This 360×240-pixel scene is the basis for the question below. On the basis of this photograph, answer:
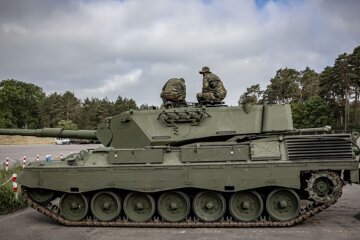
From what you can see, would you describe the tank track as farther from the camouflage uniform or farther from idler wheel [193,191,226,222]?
the camouflage uniform

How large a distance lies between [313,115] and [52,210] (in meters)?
49.8

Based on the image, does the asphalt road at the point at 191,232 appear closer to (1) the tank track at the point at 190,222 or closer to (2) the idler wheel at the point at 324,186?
(1) the tank track at the point at 190,222

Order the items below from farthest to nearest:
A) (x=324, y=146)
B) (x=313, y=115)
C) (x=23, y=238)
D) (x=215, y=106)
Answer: (x=313, y=115), (x=215, y=106), (x=324, y=146), (x=23, y=238)

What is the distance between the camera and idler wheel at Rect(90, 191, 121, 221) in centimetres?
1084

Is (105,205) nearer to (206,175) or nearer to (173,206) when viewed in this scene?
(173,206)

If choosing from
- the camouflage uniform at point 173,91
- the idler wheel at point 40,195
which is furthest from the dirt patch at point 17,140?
the camouflage uniform at point 173,91

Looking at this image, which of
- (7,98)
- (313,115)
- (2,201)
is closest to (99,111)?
(7,98)

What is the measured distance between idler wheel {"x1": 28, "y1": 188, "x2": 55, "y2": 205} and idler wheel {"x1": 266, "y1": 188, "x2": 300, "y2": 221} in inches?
231

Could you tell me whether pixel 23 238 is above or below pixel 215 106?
below

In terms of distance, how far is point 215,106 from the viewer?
39.2ft

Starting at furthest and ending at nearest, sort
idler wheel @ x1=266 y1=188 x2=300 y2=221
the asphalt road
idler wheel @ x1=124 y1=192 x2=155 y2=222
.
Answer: idler wheel @ x1=124 y1=192 x2=155 y2=222 → idler wheel @ x1=266 y1=188 x2=300 y2=221 → the asphalt road

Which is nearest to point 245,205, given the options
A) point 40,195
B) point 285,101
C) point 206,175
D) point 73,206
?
point 206,175

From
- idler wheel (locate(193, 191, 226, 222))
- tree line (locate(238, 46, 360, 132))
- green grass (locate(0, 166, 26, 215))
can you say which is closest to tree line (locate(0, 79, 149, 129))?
tree line (locate(238, 46, 360, 132))

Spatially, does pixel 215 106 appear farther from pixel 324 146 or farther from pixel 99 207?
pixel 99 207
